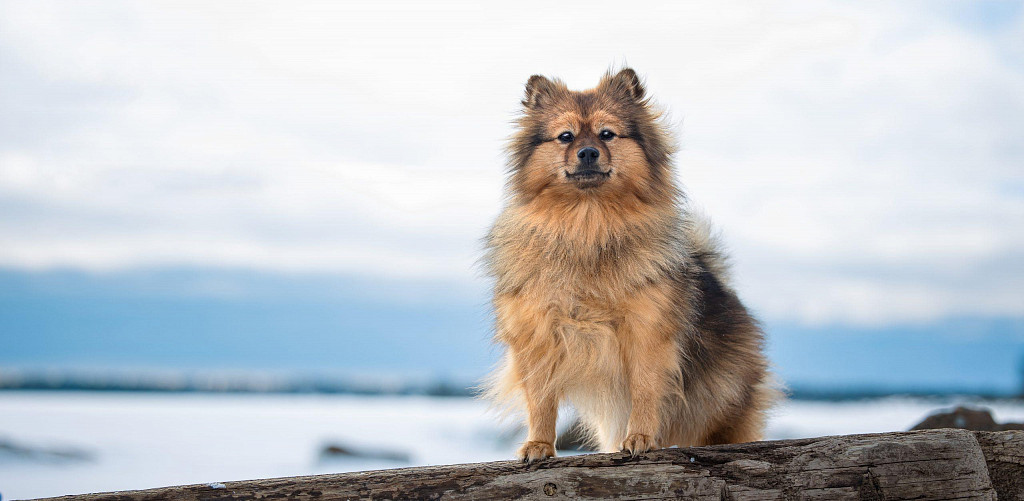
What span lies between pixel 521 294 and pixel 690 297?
2.48 feet

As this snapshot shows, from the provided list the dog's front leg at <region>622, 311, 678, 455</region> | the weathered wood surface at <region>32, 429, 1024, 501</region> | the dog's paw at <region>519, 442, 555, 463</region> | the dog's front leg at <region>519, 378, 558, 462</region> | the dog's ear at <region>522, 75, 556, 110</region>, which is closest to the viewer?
the weathered wood surface at <region>32, 429, 1024, 501</region>

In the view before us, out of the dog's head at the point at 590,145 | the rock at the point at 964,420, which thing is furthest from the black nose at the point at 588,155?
the rock at the point at 964,420

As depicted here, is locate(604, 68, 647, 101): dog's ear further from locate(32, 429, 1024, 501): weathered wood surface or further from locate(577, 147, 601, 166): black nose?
locate(32, 429, 1024, 501): weathered wood surface

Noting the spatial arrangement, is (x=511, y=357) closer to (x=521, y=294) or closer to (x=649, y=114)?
(x=521, y=294)

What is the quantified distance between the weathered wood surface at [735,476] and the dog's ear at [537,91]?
1.73 meters

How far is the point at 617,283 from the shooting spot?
339 centimetres

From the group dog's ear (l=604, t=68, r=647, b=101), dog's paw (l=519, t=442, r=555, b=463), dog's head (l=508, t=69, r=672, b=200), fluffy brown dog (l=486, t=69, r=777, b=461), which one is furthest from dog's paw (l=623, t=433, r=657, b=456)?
dog's ear (l=604, t=68, r=647, b=101)

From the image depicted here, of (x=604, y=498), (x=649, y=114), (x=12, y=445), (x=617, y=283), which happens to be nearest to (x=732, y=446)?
(x=604, y=498)

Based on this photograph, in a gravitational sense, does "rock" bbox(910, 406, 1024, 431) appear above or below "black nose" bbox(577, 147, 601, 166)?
below

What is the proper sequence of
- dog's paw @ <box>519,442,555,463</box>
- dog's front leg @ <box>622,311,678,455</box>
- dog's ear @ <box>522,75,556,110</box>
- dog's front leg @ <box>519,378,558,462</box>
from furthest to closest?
dog's ear @ <box>522,75,556,110</box> → dog's front leg @ <box>519,378,558,462</box> → dog's front leg @ <box>622,311,678,455</box> → dog's paw @ <box>519,442,555,463</box>

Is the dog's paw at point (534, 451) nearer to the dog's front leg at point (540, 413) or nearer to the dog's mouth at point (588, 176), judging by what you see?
the dog's front leg at point (540, 413)

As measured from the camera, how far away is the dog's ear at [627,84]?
382 cm

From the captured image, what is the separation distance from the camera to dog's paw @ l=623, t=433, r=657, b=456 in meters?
3.12

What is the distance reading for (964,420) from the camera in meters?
4.88
